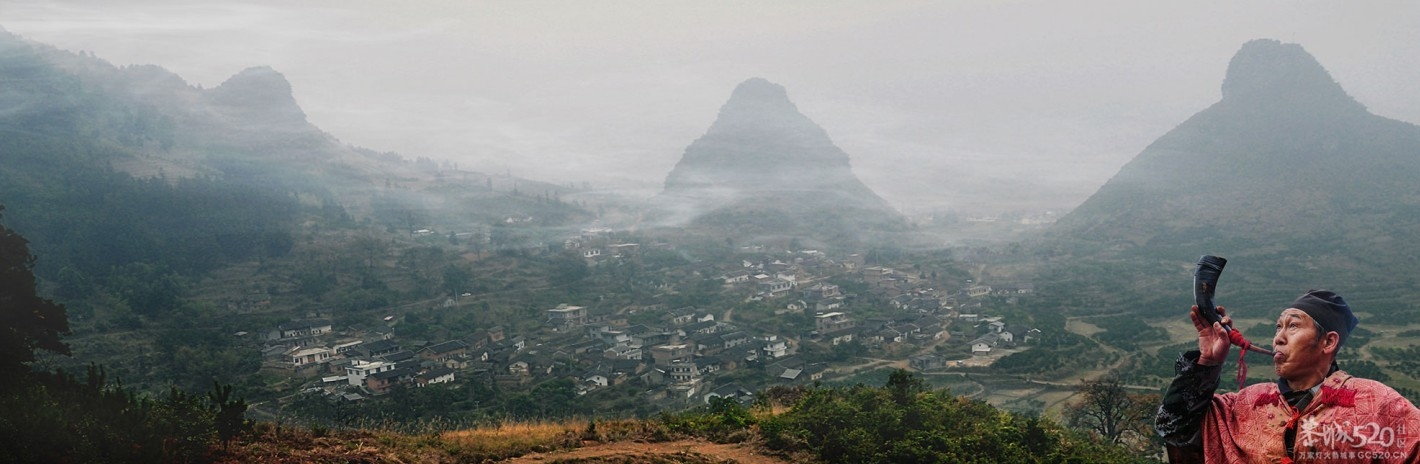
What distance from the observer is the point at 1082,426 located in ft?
44.1

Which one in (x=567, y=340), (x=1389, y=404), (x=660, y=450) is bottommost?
(x=567, y=340)

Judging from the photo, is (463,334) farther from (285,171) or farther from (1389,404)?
(285,171)

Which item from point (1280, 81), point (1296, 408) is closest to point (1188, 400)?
point (1296, 408)

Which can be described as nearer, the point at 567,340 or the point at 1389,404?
the point at 1389,404

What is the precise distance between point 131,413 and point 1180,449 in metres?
7.05

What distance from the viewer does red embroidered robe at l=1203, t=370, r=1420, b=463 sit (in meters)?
1.67

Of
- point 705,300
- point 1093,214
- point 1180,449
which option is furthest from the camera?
point 1093,214

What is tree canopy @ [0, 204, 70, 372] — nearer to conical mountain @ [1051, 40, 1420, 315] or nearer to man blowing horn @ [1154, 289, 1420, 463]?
man blowing horn @ [1154, 289, 1420, 463]

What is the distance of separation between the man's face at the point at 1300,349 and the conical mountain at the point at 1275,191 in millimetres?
39994

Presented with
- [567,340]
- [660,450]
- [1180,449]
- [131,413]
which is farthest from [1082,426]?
Answer: [567,340]

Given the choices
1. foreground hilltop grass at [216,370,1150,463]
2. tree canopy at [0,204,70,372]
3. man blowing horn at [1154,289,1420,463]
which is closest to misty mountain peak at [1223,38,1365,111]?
foreground hilltop grass at [216,370,1150,463]

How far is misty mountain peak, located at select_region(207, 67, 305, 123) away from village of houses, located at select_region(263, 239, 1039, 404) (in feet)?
197

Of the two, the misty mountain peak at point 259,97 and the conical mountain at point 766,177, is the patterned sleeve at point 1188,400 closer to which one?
the conical mountain at point 766,177

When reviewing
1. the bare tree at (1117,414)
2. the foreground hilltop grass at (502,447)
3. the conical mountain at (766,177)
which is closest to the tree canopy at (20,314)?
the foreground hilltop grass at (502,447)
